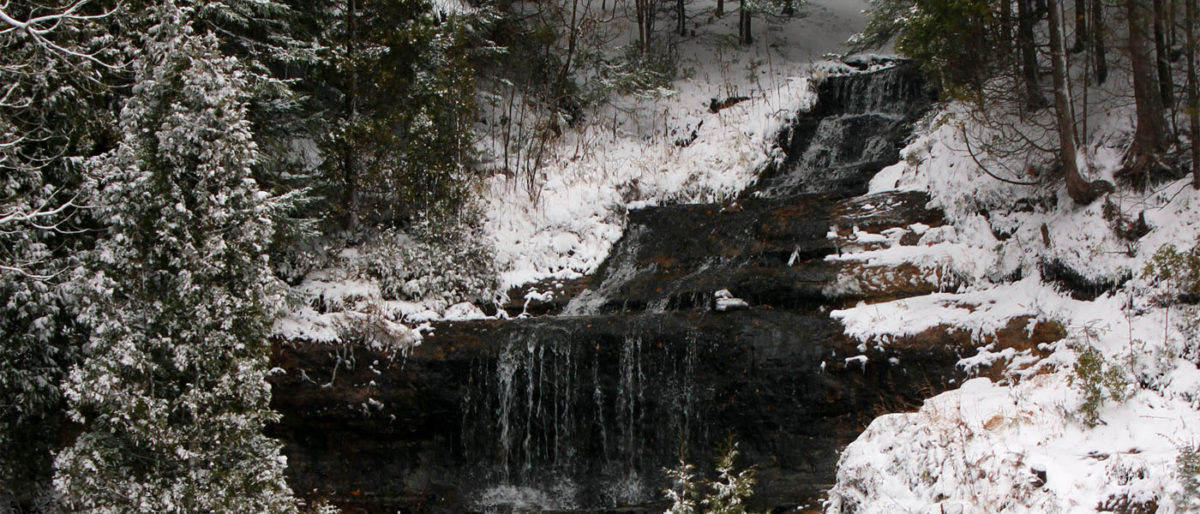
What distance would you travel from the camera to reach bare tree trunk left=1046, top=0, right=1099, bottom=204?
9250mm

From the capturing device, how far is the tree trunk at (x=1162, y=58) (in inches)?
347


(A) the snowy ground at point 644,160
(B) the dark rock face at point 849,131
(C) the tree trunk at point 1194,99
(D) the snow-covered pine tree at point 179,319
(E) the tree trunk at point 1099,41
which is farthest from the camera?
(B) the dark rock face at point 849,131

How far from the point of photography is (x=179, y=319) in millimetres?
7883

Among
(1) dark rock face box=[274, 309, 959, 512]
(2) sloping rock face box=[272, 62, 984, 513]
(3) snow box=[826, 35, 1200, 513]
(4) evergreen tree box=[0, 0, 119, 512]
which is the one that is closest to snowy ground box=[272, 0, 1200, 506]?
(3) snow box=[826, 35, 1200, 513]

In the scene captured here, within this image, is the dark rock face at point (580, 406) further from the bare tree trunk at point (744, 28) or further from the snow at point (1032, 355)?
the bare tree trunk at point (744, 28)

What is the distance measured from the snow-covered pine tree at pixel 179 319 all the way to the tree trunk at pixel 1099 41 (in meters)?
10.00

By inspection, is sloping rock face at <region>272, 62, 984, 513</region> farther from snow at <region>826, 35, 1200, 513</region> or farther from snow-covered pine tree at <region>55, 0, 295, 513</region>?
snow-covered pine tree at <region>55, 0, 295, 513</region>

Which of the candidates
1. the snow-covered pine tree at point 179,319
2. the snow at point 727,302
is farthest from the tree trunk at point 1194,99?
the snow-covered pine tree at point 179,319

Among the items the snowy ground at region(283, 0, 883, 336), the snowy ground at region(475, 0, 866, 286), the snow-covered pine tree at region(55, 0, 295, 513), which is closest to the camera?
the snow-covered pine tree at region(55, 0, 295, 513)


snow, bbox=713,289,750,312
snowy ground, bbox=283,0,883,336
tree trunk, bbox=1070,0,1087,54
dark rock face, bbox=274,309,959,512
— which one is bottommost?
dark rock face, bbox=274,309,959,512

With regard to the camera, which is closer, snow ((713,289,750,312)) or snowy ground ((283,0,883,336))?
snow ((713,289,750,312))

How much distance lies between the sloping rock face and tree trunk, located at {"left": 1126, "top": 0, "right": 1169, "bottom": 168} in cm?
259

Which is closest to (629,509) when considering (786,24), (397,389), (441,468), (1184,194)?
(441,468)

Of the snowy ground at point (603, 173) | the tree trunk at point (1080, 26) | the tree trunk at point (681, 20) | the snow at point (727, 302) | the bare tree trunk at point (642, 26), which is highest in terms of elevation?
the tree trunk at point (681, 20)
